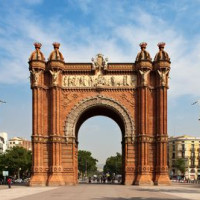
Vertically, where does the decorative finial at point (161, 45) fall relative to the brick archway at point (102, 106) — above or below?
above

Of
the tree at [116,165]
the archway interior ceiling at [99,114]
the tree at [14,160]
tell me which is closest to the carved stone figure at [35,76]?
the archway interior ceiling at [99,114]

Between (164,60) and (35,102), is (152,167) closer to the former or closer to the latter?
(164,60)

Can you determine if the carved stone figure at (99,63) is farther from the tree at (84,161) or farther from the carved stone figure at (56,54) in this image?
the tree at (84,161)

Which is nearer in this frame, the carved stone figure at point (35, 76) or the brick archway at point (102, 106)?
the carved stone figure at point (35, 76)

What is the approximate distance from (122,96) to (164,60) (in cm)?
652

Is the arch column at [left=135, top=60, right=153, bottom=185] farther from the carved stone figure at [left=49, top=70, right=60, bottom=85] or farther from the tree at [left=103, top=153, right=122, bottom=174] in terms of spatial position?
the tree at [left=103, top=153, right=122, bottom=174]

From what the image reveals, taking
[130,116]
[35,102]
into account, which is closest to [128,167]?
[130,116]

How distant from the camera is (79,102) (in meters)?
48.2

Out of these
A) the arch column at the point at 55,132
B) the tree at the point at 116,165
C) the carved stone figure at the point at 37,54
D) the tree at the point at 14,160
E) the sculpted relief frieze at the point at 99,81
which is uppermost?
the carved stone figure at the point at 37,54

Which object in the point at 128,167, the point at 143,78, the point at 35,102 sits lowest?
the point at 128,167

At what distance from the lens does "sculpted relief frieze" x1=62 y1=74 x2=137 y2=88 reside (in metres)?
48.4

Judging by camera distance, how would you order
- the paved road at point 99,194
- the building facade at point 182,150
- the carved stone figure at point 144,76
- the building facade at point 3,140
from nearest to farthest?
the paved road at point 99,194, the carved stone figure at point 144,76, the building facade at point 182,150, the building facade at point 3,140

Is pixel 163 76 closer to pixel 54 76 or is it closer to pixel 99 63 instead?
pixel 99 63

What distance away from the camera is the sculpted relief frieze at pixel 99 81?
4844 centimetres
